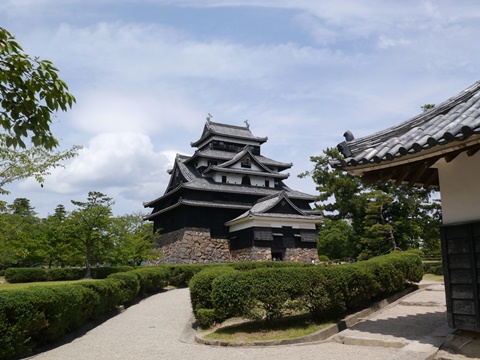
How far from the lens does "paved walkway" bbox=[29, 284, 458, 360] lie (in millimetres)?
6719

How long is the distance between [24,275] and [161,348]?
24.4 meters

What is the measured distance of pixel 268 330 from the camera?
916cm

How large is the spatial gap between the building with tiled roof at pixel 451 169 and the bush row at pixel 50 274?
82.2 ft

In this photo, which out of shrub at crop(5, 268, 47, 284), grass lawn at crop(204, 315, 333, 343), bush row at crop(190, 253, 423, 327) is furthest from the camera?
shrub at crop(5, 268, 47, 284)

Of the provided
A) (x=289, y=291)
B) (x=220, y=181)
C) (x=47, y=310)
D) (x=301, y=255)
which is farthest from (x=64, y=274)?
(x=289, y=291)

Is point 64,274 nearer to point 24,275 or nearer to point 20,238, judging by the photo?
point 24,275

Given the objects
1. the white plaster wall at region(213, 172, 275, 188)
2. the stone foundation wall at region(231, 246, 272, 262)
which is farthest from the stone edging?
the white plaster wall at region(213, 172, 275, 188)

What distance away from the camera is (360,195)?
37.2 metres

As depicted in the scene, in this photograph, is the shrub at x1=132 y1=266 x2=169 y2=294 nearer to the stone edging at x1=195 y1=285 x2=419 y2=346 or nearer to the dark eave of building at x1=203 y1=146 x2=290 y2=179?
the stone edging at x1=195 y1=285 x2=419 y2=346

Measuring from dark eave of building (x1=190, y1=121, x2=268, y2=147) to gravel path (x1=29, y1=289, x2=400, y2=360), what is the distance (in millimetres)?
29830

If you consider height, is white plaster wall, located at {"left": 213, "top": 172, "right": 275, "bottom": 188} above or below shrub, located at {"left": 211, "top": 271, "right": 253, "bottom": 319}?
above

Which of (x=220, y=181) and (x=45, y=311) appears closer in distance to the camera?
(x=45, y=311)

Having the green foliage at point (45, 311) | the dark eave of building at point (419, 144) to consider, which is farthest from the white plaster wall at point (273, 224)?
the dark eave of building at point (419, 144)

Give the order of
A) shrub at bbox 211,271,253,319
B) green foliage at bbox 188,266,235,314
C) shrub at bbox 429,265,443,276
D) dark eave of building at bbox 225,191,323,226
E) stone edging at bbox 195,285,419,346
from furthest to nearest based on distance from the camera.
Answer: dark eave of building at bbox 225,191,323,226 < shrub at bbox 429,265,443,276 < green foliage at bbox 188,266,235,314 < shrub at bbox 211,271,253,319 < stone edging at bbox 195,285,419,346
